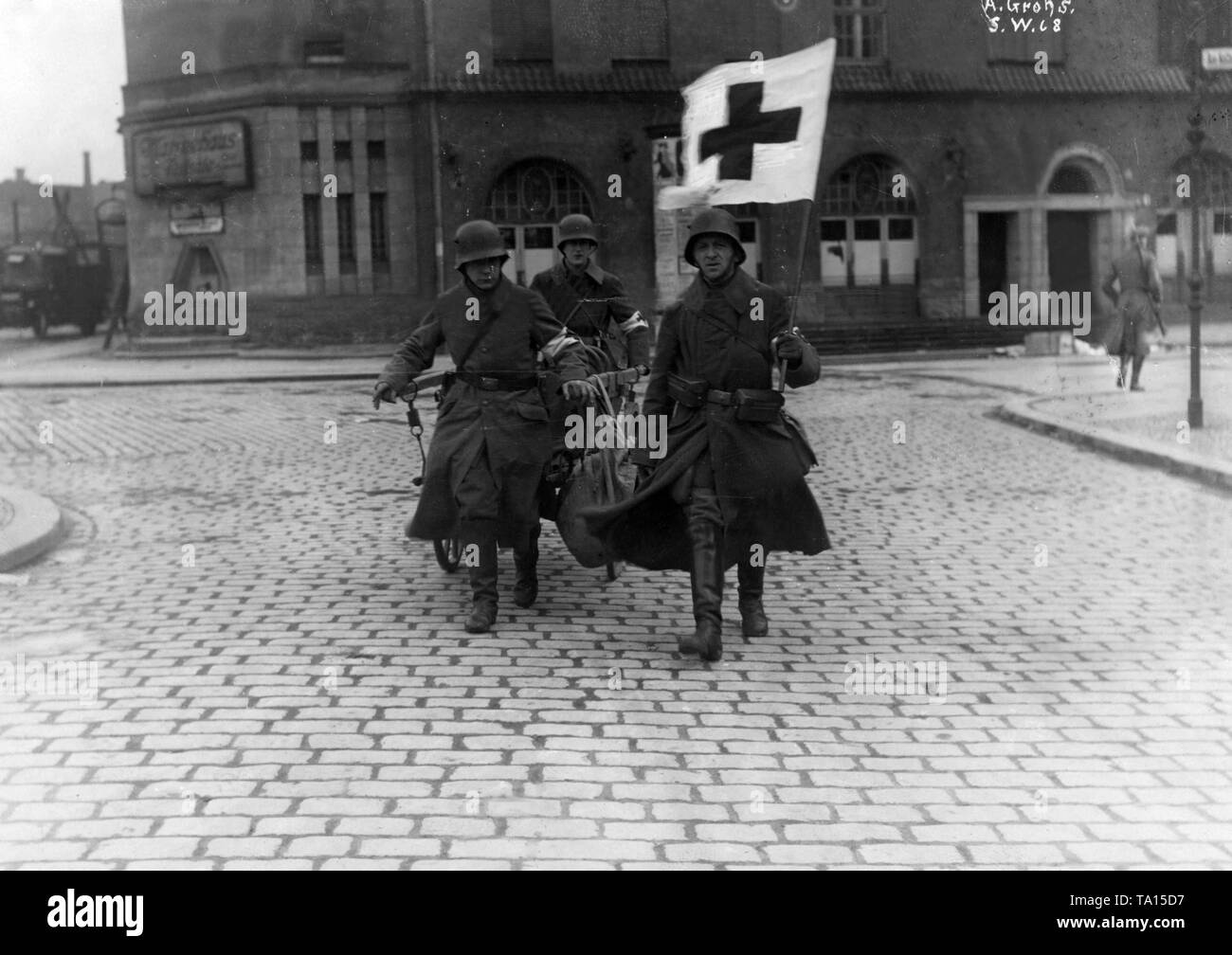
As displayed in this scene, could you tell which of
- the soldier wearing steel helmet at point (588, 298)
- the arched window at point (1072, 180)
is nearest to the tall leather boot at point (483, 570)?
the soldier wearing steel helmet at point (588, 298)

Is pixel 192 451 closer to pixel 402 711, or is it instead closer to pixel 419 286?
pixel 402 711

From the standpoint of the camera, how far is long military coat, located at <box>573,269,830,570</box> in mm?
6348

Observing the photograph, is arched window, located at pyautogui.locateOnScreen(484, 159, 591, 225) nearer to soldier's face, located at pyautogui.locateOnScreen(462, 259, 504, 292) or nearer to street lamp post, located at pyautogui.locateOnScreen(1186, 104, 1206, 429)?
street lamp post, located at pyautogui.locateOnScreen(1186, 104, 1206, 429)

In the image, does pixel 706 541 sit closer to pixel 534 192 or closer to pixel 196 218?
pixel 534 192

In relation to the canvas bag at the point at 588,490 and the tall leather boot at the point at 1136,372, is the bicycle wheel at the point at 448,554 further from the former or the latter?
the tall leather boot at the point at 1136,372

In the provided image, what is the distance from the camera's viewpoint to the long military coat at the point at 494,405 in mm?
6949

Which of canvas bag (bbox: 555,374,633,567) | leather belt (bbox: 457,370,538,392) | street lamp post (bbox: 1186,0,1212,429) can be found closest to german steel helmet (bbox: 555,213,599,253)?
canvas bag (bbox: 555,374,633,567)

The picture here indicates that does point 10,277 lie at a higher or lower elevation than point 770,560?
higher

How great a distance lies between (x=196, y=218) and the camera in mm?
30578

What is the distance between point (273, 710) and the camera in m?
5.53

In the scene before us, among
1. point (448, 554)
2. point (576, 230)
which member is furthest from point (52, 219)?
point (448, 554)

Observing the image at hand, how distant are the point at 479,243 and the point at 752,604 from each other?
7.06 ft

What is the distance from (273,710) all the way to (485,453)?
1867mm

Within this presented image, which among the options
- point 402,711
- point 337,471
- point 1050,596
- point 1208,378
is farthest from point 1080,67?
point 402,711
